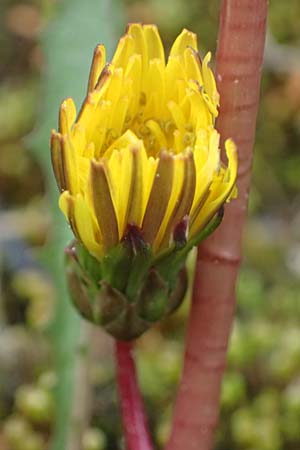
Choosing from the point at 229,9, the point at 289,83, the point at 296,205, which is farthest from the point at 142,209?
the point at 289,83

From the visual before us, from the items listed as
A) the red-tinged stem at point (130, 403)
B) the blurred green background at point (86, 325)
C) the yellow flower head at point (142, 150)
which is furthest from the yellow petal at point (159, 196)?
the blurred green background at point (86, 325)

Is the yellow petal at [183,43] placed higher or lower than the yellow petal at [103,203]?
higher

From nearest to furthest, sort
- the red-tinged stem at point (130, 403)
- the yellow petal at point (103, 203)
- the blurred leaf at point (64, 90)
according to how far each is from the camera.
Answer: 1. the yellow petal at point (103, 203)
2. the red-tinged stem at point (130, 403)
3. the blurred leaf at point (64, 90)

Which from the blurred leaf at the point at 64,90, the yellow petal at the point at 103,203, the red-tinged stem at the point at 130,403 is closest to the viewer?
the yellow petal at the point at 103,203

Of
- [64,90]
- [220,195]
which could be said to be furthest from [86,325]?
[220,195]

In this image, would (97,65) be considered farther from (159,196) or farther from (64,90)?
(64,90)

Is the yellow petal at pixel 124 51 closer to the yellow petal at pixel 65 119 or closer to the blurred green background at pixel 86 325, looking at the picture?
the yellow petal at pixel 65 119

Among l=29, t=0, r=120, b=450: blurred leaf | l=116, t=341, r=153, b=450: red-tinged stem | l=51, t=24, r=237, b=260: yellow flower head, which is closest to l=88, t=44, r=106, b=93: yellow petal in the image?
l=51, t=24, r=237, b=260: yellow flower head
